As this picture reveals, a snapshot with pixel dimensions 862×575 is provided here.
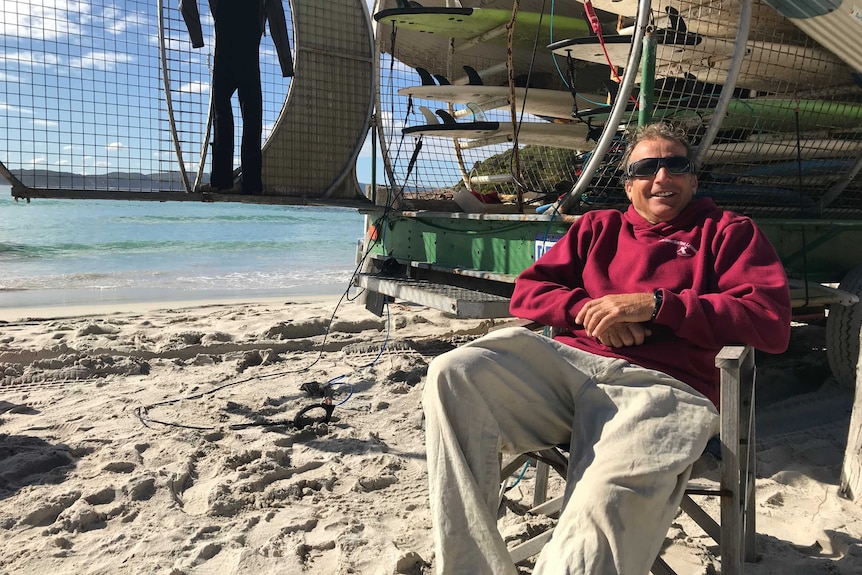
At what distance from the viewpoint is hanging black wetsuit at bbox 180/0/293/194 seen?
5082mm

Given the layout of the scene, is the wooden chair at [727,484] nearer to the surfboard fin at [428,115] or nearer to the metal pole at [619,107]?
the metal pole at [619,107]

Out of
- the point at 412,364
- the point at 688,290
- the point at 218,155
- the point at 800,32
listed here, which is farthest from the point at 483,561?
the point at 218,155

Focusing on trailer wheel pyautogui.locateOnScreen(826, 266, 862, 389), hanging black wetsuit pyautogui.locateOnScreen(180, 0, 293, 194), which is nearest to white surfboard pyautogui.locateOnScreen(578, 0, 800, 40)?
trailer wheel pyautogui.locateOnScreen(826, 266, 862, 389)

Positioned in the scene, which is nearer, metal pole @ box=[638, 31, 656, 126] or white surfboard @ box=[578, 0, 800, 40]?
metal pole @ box=[638, 31, 656, 126]

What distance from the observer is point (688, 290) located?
2.17m

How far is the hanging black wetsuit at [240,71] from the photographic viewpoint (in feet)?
16.7

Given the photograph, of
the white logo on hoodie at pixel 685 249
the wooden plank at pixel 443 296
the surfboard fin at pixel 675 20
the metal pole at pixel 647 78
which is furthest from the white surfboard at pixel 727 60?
the white logo on hoodie at pixel 685 249

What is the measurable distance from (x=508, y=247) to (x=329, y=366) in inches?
67.4

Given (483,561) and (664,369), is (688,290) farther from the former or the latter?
(483,561)

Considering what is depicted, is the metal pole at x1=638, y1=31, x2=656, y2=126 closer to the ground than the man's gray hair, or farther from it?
farther from it

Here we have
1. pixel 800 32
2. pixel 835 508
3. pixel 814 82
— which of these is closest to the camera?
pixel 835 508

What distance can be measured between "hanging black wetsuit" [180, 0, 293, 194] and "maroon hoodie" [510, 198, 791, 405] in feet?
11.6

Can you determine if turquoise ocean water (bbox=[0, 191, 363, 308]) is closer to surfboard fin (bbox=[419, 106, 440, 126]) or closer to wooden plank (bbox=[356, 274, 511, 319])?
surfboard fin (bbox=[419, 106, 440, 126])

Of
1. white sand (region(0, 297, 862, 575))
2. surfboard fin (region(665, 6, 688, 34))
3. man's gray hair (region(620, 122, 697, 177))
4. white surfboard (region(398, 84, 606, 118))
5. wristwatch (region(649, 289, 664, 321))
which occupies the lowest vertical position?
white sand (region(0, 297, 862, 575))
